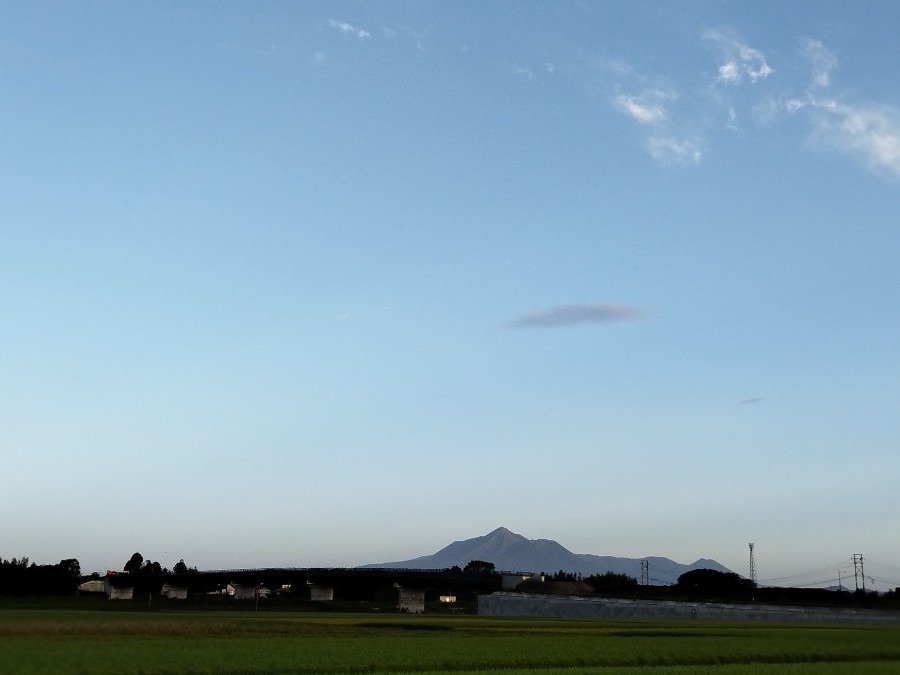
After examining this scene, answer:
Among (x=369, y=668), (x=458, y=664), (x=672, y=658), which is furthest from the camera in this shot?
(x=672, y=658)

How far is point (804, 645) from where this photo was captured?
2820 inches

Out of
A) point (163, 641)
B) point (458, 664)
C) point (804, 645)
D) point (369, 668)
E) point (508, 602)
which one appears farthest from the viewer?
point (508, 602)

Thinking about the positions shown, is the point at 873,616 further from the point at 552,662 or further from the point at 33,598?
the point at 33,598

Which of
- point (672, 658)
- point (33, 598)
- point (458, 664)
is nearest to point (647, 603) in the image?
point (672, 658)

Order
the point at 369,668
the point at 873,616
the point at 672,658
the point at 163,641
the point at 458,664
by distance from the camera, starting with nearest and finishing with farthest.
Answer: the point at 369,668 < the point at 458,664 < the point at 672,658 < the point at 163,641 < the point at 873,616

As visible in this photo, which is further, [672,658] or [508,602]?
[508,602]

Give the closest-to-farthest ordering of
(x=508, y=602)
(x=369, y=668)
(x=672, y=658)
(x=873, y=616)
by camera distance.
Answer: (x=369, y=668) → (x=672, y=658) → (x=873, y=616) → (x=508, y=602)

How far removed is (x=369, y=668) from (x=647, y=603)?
114130 mm

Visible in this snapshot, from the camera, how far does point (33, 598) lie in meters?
194

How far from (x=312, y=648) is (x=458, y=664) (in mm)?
12695

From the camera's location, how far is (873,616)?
470 feet

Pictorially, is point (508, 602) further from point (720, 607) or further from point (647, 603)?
point (720, 607)

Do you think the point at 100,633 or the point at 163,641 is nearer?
the point at 163,641

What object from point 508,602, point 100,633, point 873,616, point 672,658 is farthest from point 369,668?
point 508,602
